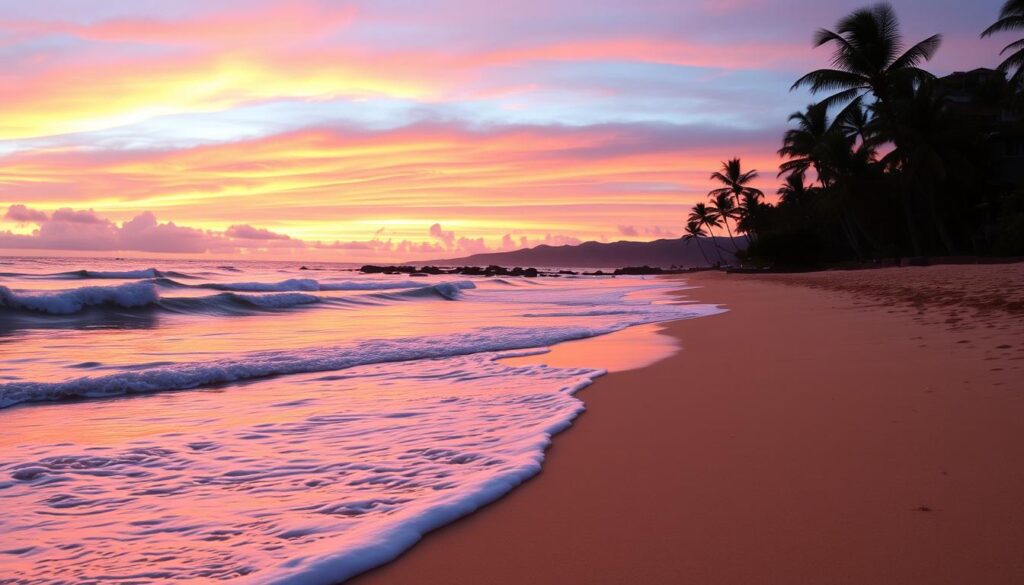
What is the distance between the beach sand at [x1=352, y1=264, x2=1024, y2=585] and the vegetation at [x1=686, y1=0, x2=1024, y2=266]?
24175mm

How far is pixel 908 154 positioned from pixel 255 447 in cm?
3183

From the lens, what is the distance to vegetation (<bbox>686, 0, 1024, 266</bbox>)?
28.3 m

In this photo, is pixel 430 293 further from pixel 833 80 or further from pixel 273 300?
pixel 833 80

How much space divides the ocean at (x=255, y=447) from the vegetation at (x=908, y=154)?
23752 millimetres

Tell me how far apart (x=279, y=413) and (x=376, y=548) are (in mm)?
3222

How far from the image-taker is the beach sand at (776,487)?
98.4 inches

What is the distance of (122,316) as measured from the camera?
16.1 m

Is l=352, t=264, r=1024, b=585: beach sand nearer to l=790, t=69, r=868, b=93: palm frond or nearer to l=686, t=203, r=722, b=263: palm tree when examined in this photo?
l=790, t=69, r=868, b=93: palm frond

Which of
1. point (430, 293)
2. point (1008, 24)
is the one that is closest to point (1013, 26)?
point (1008, 24)

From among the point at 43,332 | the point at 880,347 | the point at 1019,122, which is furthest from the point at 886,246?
the point at 43,332

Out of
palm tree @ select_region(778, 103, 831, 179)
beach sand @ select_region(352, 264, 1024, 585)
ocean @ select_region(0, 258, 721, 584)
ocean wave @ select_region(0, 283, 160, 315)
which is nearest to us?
beach sand @ select_region(352, 264, 1024, 585)

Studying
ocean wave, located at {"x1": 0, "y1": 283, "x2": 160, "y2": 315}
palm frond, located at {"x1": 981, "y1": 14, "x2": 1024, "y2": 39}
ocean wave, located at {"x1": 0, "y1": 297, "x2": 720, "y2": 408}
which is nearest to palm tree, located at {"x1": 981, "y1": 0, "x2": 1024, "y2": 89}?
palm frond, located at {"x1": 981, "y1": 14, "x2": 1024, "y2": 39}

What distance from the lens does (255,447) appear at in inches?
180

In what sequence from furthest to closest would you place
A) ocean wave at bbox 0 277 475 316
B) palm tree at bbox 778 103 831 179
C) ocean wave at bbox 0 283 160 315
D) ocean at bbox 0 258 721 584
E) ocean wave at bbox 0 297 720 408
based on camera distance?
palm tree at bbox 778 103 831 179, ocean wave at bbox 0 277 475 316, ocean wave at bbox 0 283 160 315, ocean wave at bbox 0 297 720 408, ocean at bbox 0 258 721 584
